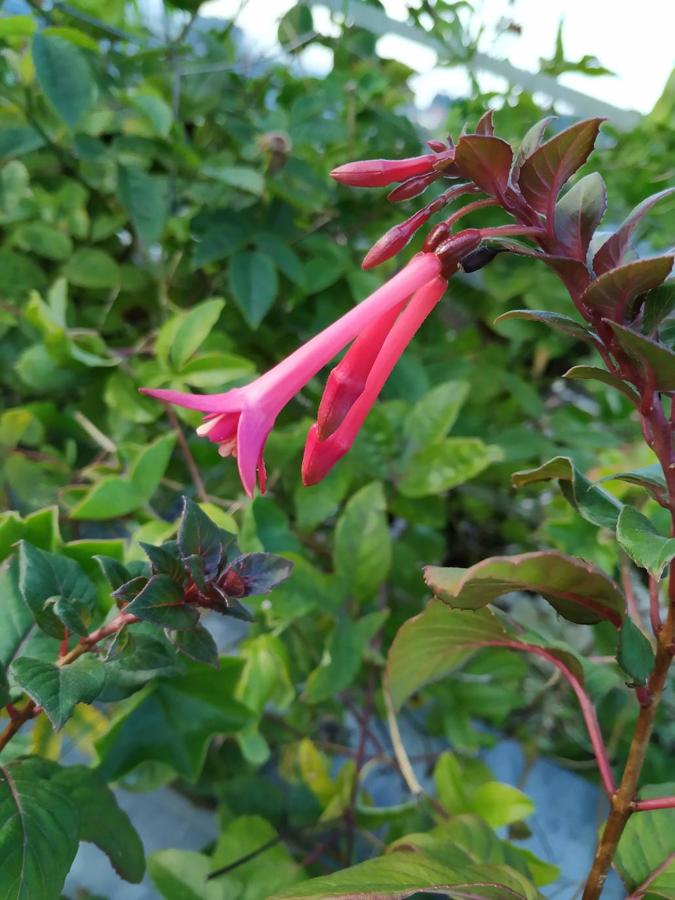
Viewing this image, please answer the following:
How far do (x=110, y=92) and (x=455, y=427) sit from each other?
584 mm

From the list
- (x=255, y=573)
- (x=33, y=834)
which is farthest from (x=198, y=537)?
(x=33, y=834)

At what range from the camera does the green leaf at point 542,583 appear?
1.07ft

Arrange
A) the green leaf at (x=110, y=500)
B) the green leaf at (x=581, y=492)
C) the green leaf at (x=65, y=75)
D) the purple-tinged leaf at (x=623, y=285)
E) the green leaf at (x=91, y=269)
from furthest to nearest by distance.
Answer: the green leaf at (x=91, y=269) → the green leaf at (x=65, y=75) → the green leaf at (x=110, y=500) → the green leaf at (x=581, y=492) → the purple-tinged leaf at (x=623, y=285)

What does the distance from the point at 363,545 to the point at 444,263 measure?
1.21ft

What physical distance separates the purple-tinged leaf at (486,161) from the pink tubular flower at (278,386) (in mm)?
39

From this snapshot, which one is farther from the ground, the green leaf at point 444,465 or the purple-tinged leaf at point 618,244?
the purple-tinged leaf at point 618,244

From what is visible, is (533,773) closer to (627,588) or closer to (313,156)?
(627,588)

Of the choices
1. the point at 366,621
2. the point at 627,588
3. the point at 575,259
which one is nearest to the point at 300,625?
the point at 366,621

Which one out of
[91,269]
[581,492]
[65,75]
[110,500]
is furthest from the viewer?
[91,269]

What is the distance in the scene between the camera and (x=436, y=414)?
75 cm

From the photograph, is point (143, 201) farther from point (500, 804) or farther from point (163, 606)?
point (500, 804)

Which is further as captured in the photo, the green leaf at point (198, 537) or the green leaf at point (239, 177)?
the green leaf at point (239, 177)

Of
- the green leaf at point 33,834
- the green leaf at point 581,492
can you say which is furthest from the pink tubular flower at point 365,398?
the green leaf at point 33,834

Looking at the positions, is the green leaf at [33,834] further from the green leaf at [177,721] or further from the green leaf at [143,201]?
the green leaf at [143,201]
